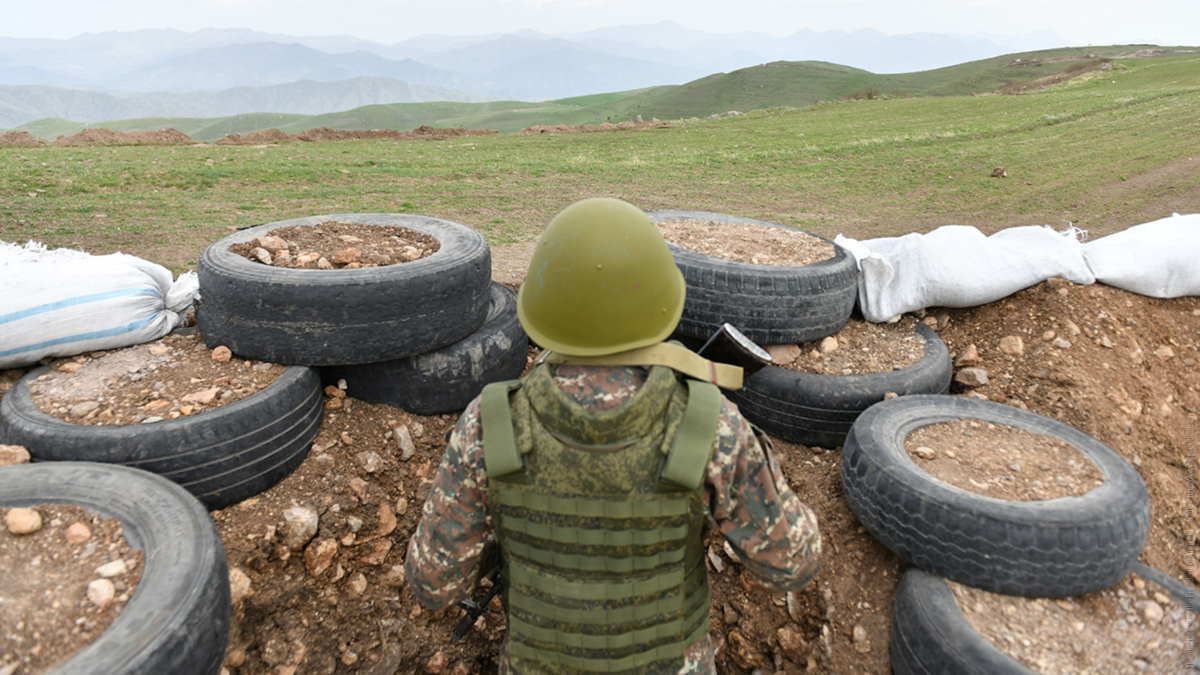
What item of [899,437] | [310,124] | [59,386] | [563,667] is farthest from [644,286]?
[310,124]

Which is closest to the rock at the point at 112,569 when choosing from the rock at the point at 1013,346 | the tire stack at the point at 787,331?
the tire stack at the point at 787,331

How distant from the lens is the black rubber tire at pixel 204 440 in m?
3.28

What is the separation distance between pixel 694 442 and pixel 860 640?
6.61ft

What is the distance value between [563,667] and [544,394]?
970 mm

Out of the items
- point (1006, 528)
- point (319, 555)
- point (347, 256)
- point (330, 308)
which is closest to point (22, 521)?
point (319, 555)

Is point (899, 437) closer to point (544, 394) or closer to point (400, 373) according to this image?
point (544, 394)

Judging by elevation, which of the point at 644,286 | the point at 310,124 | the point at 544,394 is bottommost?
the point at 310,124

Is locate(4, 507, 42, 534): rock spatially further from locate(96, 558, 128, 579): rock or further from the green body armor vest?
the green body armor vest

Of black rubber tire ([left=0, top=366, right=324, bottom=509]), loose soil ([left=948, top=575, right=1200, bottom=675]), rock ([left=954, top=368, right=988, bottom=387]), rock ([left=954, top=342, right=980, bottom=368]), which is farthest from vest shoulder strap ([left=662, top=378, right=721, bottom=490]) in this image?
rock ([left=954, top=342, right=980, bottom=368])

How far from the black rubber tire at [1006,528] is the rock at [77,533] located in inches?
→ 134

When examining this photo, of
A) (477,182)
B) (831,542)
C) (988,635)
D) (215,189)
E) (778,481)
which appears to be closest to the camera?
(778,481)

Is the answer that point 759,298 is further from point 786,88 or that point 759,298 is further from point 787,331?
point 786,88

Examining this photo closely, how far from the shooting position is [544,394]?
2.03 m

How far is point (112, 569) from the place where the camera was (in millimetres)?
2564
